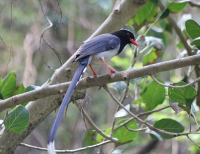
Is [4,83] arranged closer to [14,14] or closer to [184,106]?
[184,106]

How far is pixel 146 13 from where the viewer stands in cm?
307

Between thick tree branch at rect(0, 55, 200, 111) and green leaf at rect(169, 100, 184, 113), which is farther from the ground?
thick tree branch at rect(0, 55, 200, 111)

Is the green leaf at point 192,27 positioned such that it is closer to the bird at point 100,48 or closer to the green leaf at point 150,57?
the bird at point 100,48

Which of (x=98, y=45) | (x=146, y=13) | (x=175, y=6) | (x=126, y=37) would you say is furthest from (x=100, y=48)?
(x=175, y=6)

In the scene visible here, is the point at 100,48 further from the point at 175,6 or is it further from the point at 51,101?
the point at 175,6

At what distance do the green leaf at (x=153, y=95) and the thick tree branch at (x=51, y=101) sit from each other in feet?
2.47

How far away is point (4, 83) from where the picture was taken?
238 centimetres

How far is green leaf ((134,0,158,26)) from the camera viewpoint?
302cm

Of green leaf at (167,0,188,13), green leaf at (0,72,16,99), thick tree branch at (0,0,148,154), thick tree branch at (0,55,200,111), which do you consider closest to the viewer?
thick tree branch at (0,55,200,111)

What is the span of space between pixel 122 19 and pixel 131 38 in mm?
704

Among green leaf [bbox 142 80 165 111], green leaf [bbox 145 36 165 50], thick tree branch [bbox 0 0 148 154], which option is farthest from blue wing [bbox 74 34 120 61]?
green leaf [bbox 142 80 165 111]

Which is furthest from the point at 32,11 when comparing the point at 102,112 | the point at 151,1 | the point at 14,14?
the point at 151,1

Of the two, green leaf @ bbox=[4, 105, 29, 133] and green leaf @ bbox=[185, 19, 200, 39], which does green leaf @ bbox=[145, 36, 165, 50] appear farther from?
green leaf @ bbox=[4, 105, 29, 133]

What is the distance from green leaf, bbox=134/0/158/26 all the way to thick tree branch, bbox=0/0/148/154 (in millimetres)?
548
